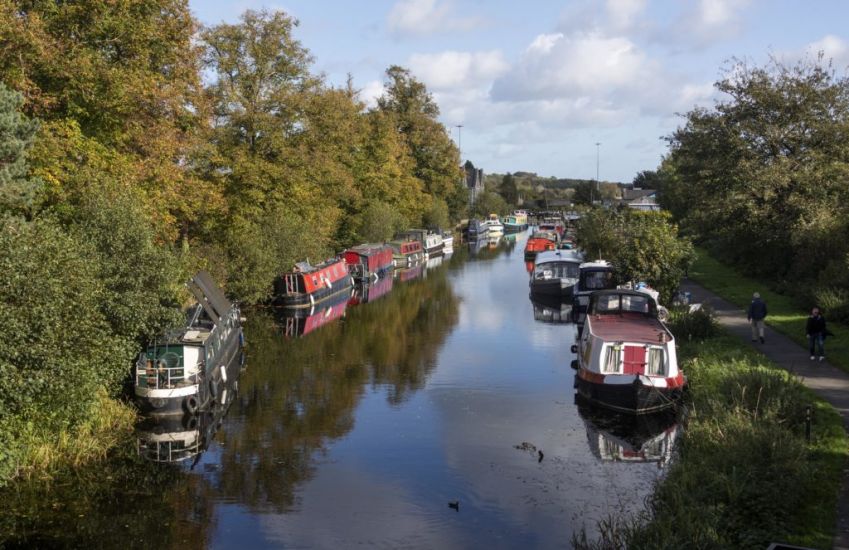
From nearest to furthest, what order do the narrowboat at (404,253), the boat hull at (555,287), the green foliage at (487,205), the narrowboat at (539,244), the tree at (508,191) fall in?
the boat hull at (555,287) → the narrowboat at (404,253) → the narrowboat at (539,244) → the green foliage at (487,205) → the tree at (508,191)

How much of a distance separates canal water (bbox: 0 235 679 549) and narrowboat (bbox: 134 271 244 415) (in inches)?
25.2

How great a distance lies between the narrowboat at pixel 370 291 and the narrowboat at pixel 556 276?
922 centimetres

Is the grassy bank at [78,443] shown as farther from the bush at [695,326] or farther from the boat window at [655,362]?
the bush at [695,326]

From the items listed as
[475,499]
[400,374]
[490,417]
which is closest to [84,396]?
[475,499]

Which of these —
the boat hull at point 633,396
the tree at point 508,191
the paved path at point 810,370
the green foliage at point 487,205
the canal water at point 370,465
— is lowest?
the canal water at point 370,465

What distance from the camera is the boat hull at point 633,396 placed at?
72.2 feet

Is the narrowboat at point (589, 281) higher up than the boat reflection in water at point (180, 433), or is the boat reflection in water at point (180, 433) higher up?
the narrowboat at point (589, 281)

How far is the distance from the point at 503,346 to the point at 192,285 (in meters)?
12.0

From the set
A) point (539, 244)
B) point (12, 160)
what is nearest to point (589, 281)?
point (12, 160)

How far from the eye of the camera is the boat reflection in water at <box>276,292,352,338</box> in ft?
123

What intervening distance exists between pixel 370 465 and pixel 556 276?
28.4 meters

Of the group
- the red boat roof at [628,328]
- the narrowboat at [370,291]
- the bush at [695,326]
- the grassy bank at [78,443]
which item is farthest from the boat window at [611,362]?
the narrowboat at [370,291]

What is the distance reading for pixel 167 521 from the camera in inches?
633

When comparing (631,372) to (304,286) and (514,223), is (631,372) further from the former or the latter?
(514,223)
